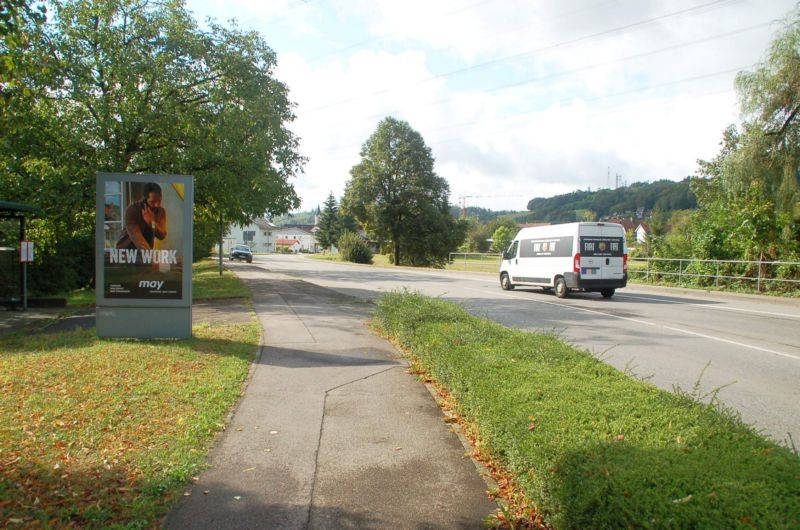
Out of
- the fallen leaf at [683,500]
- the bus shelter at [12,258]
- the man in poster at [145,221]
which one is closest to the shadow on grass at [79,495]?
the fallen leaf at [683,500]

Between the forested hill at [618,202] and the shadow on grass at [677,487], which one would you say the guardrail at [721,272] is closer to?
the shadow on grass at [677,487]

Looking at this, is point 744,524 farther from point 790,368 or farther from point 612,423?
point 790,368

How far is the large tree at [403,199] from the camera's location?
6094 centimetres

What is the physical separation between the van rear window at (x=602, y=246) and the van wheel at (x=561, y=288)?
4.28 ft

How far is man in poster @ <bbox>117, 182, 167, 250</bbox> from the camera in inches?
366

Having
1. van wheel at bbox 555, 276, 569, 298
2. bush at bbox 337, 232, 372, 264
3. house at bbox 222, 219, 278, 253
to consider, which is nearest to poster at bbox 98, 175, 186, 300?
van wheel at bbox 555, 276, 569, 298

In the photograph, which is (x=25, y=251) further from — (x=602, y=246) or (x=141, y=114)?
(x=602, y=246)

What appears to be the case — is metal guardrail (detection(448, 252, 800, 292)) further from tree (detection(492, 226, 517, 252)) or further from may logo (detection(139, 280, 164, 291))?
tree (detection(492, 226, 517, 252))

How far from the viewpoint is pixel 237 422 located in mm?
5441

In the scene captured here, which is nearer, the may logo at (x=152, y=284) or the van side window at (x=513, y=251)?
the may logo at (x=152, y=284)

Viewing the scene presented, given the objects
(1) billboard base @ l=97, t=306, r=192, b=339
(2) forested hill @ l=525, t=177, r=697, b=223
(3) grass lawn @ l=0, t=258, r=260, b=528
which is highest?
(2) forested hill @ l=525, t=177, r=697, b=223

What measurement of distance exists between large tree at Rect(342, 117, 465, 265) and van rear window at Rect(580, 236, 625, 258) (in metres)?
41.5

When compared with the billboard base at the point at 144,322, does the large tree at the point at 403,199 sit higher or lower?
higher

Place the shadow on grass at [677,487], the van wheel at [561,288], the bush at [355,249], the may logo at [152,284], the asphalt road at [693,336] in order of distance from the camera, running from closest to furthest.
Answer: the shadow on grass at [677,487] → the asphalt road at [693,336] → the may logo at [152,284] → the van wheel at [561,288] → the bush at [355,249]
